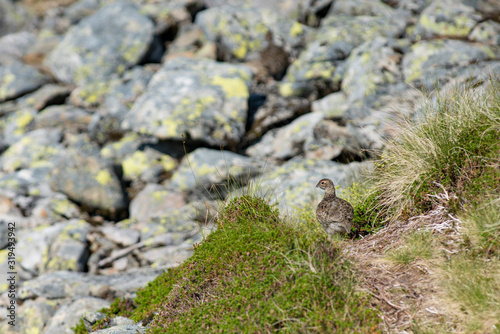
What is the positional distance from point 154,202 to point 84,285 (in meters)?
4.42

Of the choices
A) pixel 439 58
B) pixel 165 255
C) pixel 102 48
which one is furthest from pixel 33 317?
pixel 102 48

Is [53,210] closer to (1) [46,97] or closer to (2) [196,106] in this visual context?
(2) [196,106]

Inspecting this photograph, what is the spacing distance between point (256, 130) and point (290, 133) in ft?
5.60

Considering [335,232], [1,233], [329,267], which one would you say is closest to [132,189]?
[1,233]

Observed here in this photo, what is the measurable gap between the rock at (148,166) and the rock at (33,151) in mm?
3614

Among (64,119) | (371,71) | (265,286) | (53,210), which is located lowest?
(53,210)

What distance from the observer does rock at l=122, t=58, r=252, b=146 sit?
567 inches

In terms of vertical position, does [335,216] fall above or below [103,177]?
above

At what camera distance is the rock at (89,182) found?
561 inches

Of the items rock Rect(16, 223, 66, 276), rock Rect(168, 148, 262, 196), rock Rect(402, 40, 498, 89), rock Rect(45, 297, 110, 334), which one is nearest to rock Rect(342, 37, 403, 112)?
rock Rect(402, 40, 498, 89)

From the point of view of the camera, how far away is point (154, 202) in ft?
44.7

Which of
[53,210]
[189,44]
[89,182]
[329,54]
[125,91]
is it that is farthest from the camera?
[189,44]

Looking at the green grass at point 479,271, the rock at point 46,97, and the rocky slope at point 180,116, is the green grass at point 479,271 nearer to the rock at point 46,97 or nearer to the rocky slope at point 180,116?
the rocky slope at point 180,116

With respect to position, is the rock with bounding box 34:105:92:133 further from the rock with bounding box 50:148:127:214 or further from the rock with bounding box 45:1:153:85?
the rock with bounding box 50:148:127:214
